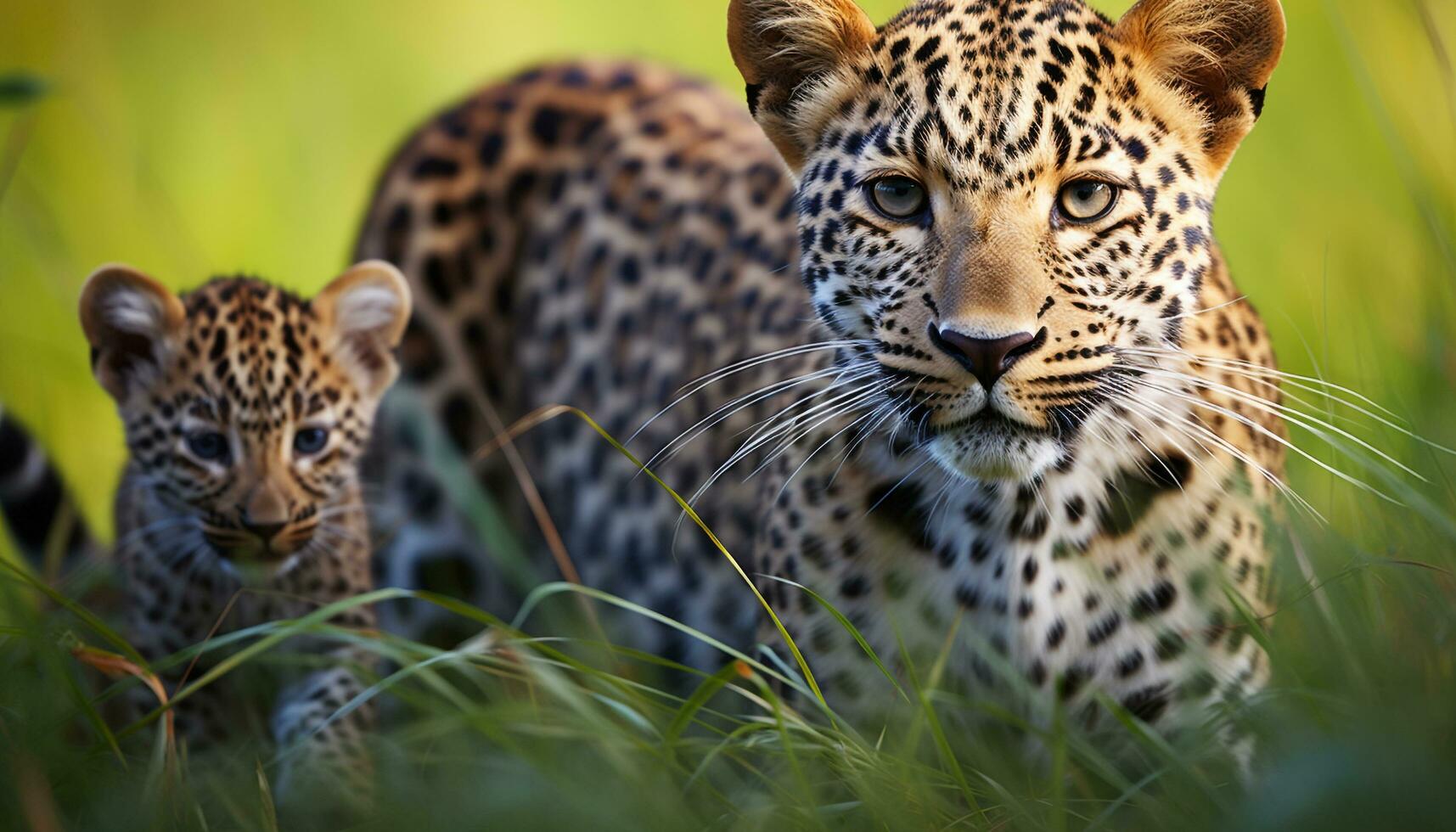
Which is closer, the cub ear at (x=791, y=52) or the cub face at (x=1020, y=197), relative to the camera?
the cub face at (x=1020, y=197)

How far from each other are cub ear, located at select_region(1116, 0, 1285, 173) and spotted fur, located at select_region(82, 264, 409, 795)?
8.06 ft

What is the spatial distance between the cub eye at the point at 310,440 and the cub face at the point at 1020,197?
5.54ft

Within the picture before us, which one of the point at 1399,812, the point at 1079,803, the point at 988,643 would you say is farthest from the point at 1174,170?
the point at 1399,812

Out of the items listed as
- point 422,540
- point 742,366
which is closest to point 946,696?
point 742,366

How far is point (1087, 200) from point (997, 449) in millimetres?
668

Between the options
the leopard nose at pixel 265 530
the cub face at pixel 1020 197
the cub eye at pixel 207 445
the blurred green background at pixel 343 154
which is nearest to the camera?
the cub face at pixel 1020 197

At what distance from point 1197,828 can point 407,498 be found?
4187 mm

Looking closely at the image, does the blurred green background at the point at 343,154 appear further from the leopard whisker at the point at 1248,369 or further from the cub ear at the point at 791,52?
the cub ear at the point at 791,52

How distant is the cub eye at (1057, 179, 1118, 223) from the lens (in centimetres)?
387

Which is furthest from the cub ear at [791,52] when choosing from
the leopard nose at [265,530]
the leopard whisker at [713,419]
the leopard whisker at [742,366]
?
the leopard nose at [265,530]

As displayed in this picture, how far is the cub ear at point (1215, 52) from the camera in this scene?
3992 millimetres

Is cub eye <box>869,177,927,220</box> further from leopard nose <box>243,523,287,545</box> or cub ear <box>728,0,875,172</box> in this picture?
leopard nose <box>243,523,287,545</box>

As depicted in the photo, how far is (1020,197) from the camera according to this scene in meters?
3.81

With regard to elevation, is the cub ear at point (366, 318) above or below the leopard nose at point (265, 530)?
above
